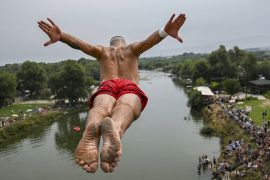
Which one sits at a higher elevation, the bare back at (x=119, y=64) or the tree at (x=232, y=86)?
the bare back at (x=119, y=64)

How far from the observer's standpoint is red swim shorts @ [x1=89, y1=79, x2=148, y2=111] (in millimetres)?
6273

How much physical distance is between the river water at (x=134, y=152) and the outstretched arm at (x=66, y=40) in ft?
67.1

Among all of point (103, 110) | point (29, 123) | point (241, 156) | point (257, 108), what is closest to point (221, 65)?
point (257, 108)

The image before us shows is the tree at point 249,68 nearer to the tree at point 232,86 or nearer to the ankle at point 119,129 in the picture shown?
the tree at point 232,86

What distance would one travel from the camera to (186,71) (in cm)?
10056

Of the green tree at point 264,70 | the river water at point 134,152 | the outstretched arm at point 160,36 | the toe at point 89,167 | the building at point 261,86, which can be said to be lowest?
the river water at point 134,152

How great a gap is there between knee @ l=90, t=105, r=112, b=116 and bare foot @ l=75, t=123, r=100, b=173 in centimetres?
38

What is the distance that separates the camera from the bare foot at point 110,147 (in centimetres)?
477

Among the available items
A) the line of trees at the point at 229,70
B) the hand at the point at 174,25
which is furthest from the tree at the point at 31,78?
the hand at the point at 174,25

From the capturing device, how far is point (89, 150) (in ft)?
16.4

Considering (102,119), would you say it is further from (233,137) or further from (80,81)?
(80,81)

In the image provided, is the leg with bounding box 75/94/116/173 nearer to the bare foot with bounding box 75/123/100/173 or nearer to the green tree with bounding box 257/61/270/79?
the bare foot with bounding box 75/123/100/173

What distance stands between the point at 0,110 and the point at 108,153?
5646cm

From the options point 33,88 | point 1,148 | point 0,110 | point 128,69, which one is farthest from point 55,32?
point 33,88
